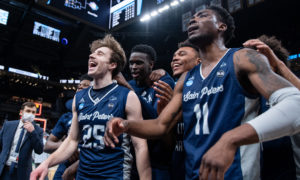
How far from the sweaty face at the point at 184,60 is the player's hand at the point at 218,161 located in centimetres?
187

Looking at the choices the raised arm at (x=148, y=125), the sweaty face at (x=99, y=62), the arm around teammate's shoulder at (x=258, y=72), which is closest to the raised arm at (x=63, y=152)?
the sweaty face at (x=99, y=62)

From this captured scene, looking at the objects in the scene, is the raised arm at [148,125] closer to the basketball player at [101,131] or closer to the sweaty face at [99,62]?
the basketball player at [101,131]

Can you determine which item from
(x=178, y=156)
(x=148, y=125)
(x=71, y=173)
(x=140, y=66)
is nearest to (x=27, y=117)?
(x=71, y=173)

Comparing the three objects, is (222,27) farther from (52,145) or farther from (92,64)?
(52,145)

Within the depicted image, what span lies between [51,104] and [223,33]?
21.0 meters

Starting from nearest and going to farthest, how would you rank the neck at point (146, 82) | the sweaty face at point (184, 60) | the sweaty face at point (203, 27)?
1. the sweaty face at point (203, 27)
2. the sweaty face at point (184, 60)
3. the neck at point (146, 82)

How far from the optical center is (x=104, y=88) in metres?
2.43

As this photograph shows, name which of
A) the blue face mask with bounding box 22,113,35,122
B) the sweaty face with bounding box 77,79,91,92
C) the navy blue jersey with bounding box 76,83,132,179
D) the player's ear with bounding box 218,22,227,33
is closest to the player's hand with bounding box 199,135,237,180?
the navy blue jersey with bounding box 76,83,132,179

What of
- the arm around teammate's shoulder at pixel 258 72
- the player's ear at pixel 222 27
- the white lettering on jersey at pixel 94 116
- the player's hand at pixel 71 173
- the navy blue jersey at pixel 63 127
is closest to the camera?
the arm around teammate's shoulder at pixel 258 72

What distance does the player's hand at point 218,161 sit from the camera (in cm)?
92

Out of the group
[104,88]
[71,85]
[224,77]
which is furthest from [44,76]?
[224,77]

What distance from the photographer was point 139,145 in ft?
6.77

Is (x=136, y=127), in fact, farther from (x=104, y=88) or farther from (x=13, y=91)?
(x=13, y=91)

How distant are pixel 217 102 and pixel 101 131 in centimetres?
106
